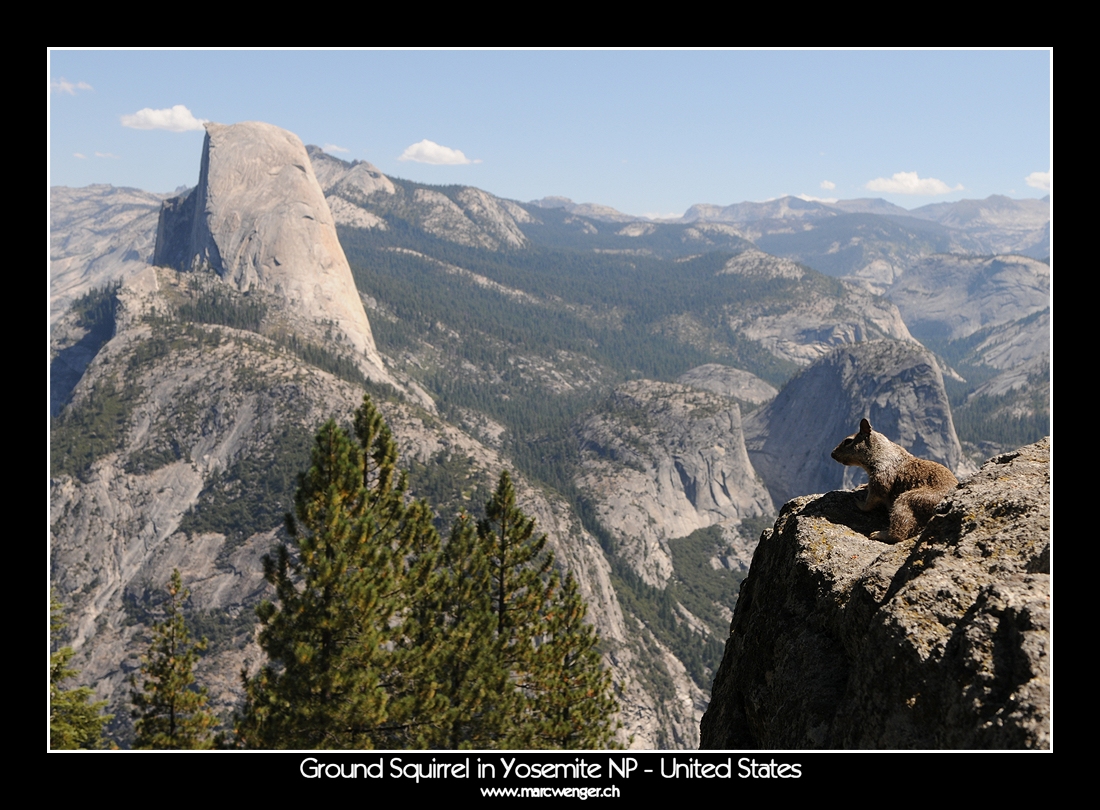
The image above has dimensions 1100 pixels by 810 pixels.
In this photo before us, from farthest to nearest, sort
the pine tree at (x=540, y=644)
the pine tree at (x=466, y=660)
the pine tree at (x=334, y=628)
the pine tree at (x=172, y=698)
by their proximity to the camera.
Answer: the pine tree at (x=172, y=698)
the pine tree at (x=540, y=644)
the pine tree at (x=466, y=660)
the pine tree at (x=334, y=628)

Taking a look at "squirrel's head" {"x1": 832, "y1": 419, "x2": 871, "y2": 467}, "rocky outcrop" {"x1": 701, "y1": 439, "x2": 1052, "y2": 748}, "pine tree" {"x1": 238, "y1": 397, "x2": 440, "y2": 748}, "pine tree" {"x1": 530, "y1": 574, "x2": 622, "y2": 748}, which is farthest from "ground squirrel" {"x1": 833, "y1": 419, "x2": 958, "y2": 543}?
"pine tree" {"x1": 530, "y1": 574, "x2": 622, "y2": 748}

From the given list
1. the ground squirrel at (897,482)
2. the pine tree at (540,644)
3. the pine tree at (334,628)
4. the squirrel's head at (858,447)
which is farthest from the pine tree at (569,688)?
the ground squirrel at (897,482)

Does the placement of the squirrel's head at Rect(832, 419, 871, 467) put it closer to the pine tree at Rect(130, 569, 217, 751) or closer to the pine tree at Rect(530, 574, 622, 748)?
the pine tree at Rect(530, 574, 622, 748)

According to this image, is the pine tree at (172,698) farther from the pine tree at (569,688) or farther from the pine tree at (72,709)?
the pine tree at (569,688)

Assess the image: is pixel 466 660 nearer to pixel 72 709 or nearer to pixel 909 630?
pixel 72 709
